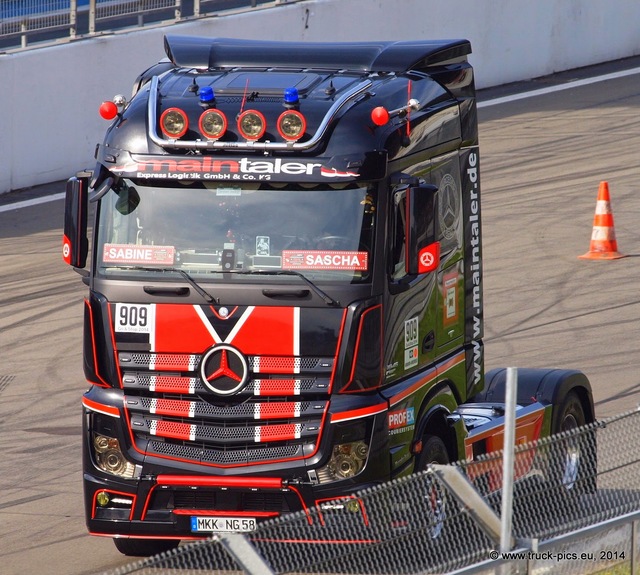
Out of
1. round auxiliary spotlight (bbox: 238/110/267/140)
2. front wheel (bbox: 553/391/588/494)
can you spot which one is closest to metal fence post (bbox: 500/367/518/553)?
front wheel (bbox: 553/391/588/494)

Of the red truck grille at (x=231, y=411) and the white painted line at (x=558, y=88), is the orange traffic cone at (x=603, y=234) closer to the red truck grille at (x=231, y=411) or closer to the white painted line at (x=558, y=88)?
the white painted line at (x=558, y=88)

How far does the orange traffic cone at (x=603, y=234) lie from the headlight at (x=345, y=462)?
933cm

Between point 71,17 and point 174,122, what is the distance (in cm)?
1309

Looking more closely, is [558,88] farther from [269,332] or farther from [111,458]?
[111,458]

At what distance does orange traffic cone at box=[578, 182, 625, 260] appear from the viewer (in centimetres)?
1664

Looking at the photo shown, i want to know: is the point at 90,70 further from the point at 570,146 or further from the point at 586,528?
the point at 586,528

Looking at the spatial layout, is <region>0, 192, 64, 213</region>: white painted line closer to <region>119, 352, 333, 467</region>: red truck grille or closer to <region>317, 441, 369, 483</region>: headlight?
<region>119, 352, 333, 467</region>: red truck grille

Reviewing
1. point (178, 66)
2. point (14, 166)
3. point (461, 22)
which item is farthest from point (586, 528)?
point (461, 22)

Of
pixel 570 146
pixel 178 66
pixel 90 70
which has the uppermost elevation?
pixel 178 66

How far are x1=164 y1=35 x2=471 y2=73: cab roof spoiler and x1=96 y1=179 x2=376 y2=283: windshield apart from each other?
1.38 meters

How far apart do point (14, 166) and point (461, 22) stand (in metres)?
9.14

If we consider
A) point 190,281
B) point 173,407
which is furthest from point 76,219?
point 173,407

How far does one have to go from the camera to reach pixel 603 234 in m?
16.8

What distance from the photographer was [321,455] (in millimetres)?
7922
